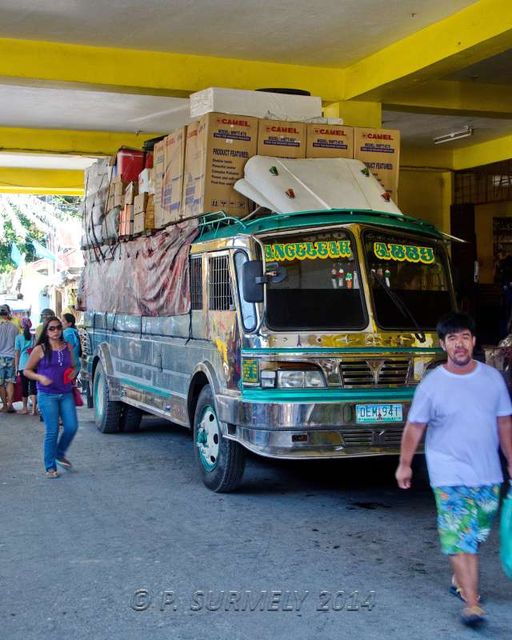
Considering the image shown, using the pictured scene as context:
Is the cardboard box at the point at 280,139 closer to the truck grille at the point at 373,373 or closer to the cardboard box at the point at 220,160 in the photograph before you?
the cardboard box at the point at 220,160

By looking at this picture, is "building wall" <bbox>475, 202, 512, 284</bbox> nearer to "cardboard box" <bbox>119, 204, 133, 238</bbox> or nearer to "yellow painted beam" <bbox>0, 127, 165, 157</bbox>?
"yellow painted beam" <bbox>0, 127, 165, 157</bbox>

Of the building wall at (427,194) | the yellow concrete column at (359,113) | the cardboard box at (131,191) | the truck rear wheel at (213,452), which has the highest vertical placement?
the yellow concrete column at (359,113)

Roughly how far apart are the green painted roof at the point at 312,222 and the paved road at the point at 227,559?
2.44 meters

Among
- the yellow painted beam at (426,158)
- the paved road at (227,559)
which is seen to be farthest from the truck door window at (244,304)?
the yellow painted beam at (426,158)

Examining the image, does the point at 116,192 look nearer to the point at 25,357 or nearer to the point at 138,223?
the point at 138,223

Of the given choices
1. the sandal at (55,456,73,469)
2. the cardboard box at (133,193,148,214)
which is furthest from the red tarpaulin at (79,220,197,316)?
the sandal at (55,456,73,469)

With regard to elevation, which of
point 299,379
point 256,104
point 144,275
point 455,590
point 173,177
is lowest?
point 455,590

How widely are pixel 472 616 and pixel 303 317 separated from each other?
368 centimetres

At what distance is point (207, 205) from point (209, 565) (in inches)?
166

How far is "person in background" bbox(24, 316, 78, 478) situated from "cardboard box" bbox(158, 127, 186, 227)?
69.6 inches

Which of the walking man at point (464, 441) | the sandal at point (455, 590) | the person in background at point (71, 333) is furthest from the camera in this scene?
the person in background at point (71, 333)

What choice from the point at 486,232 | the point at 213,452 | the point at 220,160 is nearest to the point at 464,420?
the point at 213,452

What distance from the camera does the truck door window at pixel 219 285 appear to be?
8797mm

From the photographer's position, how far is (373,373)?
822 centimetres
